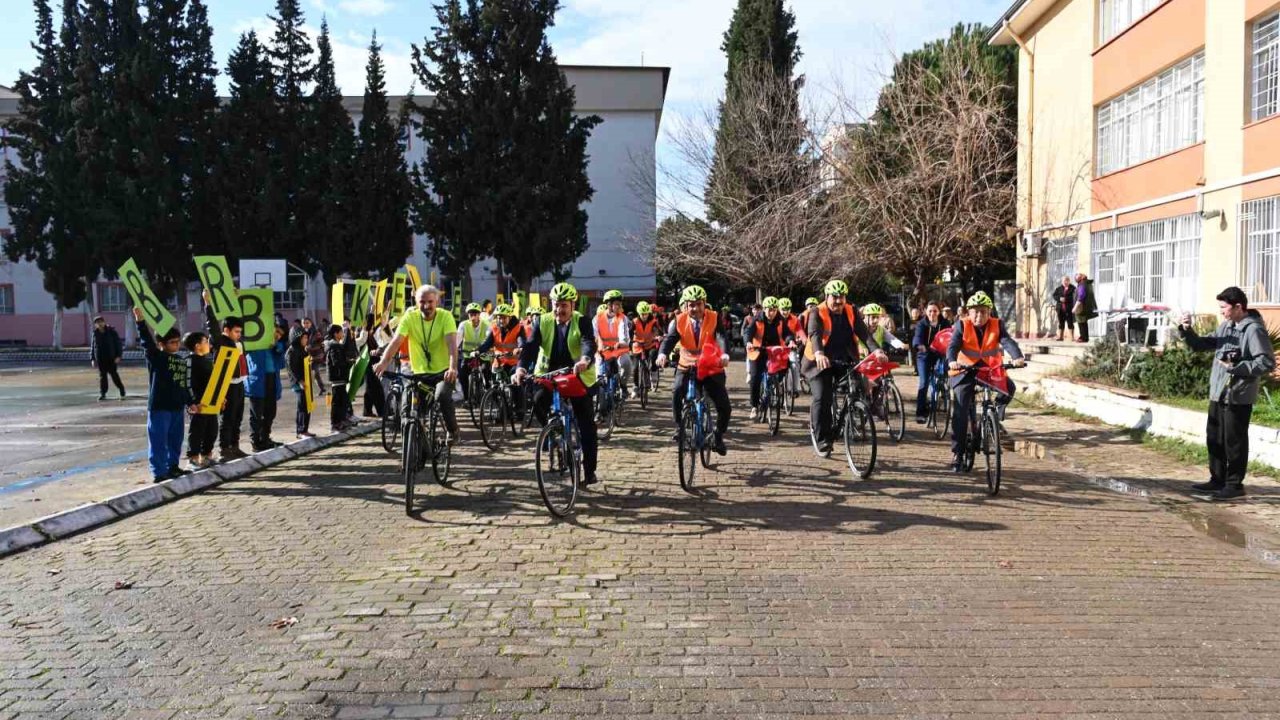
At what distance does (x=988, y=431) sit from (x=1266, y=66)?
11458 mm

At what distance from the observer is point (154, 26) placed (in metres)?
37.6

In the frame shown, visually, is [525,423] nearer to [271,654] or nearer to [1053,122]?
[271,654]

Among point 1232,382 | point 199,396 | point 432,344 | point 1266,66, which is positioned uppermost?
point 1266,66

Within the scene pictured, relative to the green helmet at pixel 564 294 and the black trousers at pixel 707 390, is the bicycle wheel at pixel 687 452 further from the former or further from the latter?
the green helmet at pixel 564 294

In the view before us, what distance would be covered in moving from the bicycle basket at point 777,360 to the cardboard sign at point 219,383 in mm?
7172

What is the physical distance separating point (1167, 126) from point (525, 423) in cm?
1472

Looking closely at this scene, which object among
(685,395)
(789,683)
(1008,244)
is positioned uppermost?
(1008,244)

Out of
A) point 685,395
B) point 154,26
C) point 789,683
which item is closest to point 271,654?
point 789,683

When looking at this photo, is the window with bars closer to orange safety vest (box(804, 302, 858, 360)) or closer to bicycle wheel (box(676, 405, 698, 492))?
orange safety vest (box(804, 302, 858, 360))

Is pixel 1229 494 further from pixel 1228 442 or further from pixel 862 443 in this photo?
pixel 862 443

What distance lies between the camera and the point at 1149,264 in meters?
19.7

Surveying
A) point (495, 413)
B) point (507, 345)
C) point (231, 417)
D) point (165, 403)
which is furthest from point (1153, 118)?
point (165, 403)

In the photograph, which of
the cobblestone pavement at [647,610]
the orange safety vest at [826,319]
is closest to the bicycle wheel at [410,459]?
the cobblestone pavement at [647,610]

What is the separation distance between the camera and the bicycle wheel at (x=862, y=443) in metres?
9.29
